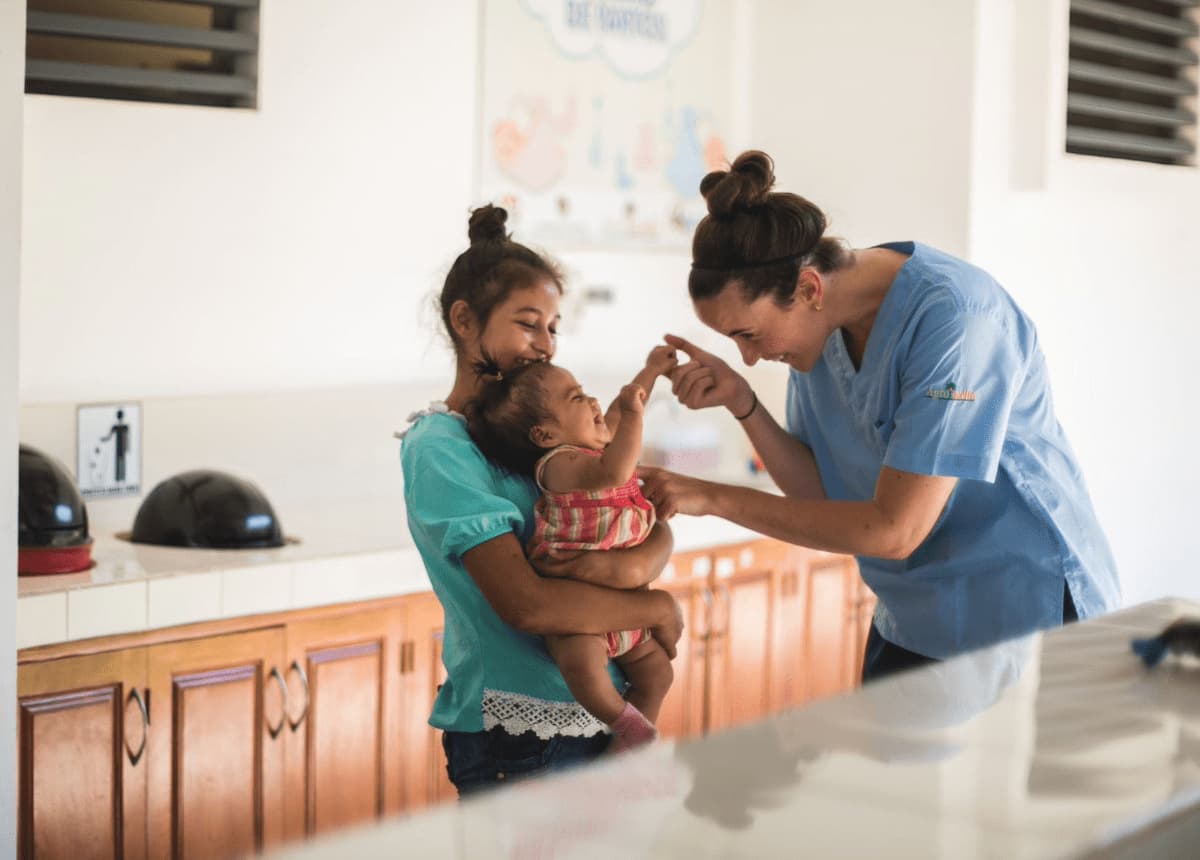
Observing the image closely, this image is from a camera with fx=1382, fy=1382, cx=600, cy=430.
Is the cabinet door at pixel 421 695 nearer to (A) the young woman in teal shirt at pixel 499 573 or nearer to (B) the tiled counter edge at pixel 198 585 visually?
(B) the tiled counter edge at pixel 198 585

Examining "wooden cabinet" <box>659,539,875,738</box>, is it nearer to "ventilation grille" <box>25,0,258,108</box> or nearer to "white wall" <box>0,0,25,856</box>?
"ventilation grille" <box>25,0,258,108</box>

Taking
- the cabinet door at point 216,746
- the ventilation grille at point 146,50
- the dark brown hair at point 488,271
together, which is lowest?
the cabinet door at point 216,746

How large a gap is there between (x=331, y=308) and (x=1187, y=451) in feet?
10.6

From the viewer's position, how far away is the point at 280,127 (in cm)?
366

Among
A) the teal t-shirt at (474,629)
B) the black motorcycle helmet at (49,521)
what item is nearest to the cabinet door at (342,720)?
the black motorcycle helmet at (49,521)

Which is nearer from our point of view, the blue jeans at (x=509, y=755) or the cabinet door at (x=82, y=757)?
the blue jeans at (x=509, y=755)

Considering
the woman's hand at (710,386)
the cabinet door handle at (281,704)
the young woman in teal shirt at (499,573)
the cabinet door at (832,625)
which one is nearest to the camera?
the young woman in teal shirt at (499,573)

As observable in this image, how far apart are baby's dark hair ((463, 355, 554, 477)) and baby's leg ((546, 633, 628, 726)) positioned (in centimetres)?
25

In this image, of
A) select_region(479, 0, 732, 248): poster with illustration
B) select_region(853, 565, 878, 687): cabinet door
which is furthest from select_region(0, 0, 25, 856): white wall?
select_region(853, 565, 878, 687): cabinet door

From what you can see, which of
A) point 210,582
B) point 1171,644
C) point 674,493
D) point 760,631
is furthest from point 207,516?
point 1171,644

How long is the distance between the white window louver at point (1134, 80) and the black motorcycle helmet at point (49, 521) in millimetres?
3245

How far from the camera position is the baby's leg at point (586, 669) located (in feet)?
5.69

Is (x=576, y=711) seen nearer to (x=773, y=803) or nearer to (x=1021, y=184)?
(x=773, y=803)

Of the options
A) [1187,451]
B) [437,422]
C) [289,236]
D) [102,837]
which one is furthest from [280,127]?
[1187,451]
